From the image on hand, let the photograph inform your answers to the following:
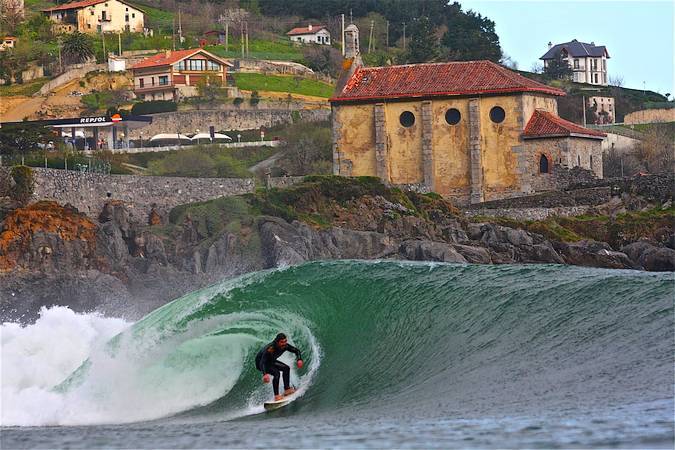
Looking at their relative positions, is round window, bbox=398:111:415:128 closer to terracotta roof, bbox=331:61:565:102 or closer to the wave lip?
terracotta roof, bbox=331:61:565:102

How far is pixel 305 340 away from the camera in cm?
2611

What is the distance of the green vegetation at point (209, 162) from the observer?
63.8 m

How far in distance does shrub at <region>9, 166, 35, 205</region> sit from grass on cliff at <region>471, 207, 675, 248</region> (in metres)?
16.0

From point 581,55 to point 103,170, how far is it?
75.2 meters

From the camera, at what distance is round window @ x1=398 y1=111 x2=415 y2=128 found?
63031 millimetres

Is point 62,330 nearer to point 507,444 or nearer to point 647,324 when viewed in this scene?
point 647,324

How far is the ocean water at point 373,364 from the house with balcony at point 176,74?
66.4 m

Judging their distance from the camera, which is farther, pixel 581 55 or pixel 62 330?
pixel 581 55

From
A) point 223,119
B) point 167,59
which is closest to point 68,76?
point 167,59

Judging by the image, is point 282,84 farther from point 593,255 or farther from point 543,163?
point 593,255

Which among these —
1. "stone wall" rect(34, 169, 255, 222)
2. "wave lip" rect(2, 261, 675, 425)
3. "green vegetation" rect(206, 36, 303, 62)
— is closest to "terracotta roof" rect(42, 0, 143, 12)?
"green vegetation" rect(206, 36, 303, 62)

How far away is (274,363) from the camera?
903 inches

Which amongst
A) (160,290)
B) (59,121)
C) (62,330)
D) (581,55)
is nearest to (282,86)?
(59,121)

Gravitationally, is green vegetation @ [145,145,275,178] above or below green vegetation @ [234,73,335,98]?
below
